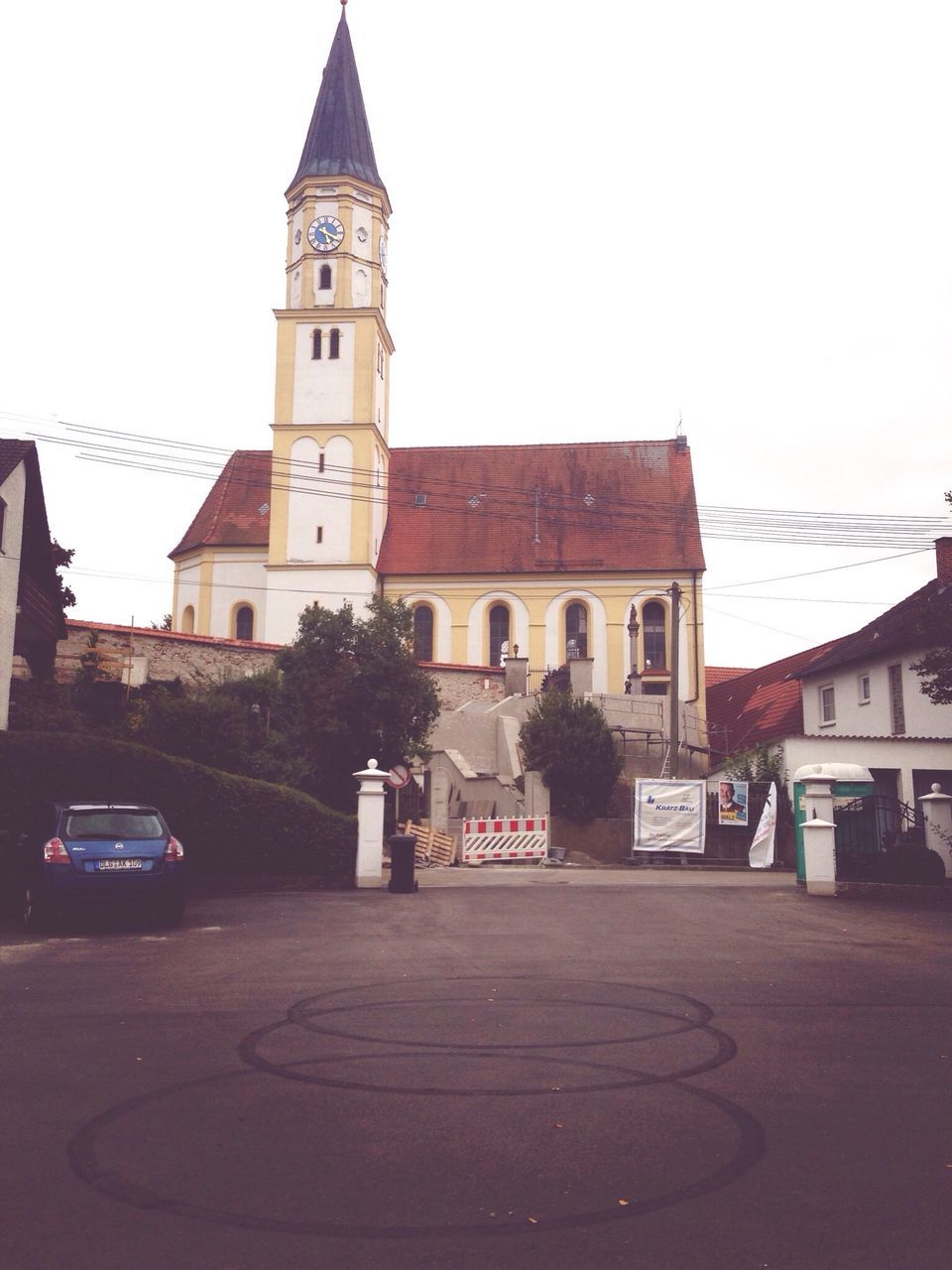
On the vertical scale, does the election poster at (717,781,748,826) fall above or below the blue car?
above

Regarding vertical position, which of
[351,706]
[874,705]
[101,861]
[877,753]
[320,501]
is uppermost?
[320,501]

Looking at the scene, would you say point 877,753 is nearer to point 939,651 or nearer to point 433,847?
point 939,651

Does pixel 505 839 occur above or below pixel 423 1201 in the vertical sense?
above

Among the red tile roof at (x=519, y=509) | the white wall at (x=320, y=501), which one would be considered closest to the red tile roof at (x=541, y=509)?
the red tile roof at (x=519, y=509)

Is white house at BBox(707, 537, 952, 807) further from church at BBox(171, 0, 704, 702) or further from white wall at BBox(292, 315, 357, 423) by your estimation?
white wall at BBox(292, 315, 357, 423)

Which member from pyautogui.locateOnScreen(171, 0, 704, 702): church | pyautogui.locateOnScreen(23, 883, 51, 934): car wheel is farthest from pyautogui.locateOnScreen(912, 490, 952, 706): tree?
pyautogui.locateOnScreen(171, 0, 704, 702): church

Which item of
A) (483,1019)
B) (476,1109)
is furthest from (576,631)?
(476,1109)

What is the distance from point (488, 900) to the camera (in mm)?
17281

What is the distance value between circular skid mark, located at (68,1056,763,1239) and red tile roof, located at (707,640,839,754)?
33.7 metres

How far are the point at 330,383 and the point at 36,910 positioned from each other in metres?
40.5

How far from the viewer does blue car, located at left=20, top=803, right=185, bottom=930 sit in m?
13.6

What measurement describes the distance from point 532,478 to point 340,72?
68.8 ft

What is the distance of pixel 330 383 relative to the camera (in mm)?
51875

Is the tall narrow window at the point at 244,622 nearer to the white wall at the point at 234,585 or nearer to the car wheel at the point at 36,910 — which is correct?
the white wall at the point at 234,585
